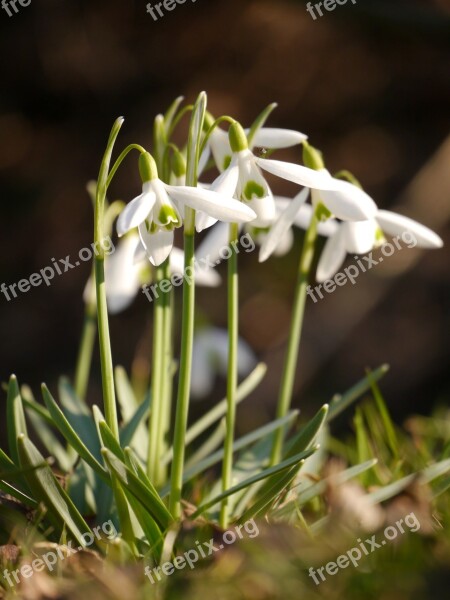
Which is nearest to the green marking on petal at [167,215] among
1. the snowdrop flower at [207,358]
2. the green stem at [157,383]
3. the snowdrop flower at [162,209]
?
the snowdrop flower at [162,209]

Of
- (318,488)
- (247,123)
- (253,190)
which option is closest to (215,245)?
(253,190)

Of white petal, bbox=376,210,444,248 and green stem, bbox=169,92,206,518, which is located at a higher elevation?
green stem, bbox=169,92,206,518

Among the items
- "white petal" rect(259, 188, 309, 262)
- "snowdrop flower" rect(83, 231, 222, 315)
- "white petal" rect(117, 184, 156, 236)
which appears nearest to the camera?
"white petal" rect(117, 184, 156, 236)

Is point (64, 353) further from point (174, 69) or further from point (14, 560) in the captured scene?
point (14, 560)

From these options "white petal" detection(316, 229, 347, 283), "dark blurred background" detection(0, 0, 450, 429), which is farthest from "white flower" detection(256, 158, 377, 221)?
"dark blurred background" detection(0, 0, 450, 429)

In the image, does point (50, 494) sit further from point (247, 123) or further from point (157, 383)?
point (247, 123)

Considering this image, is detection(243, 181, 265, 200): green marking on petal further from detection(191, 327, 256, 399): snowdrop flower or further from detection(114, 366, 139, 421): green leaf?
detection(191, 327, 256, 399): snowdrop flower
